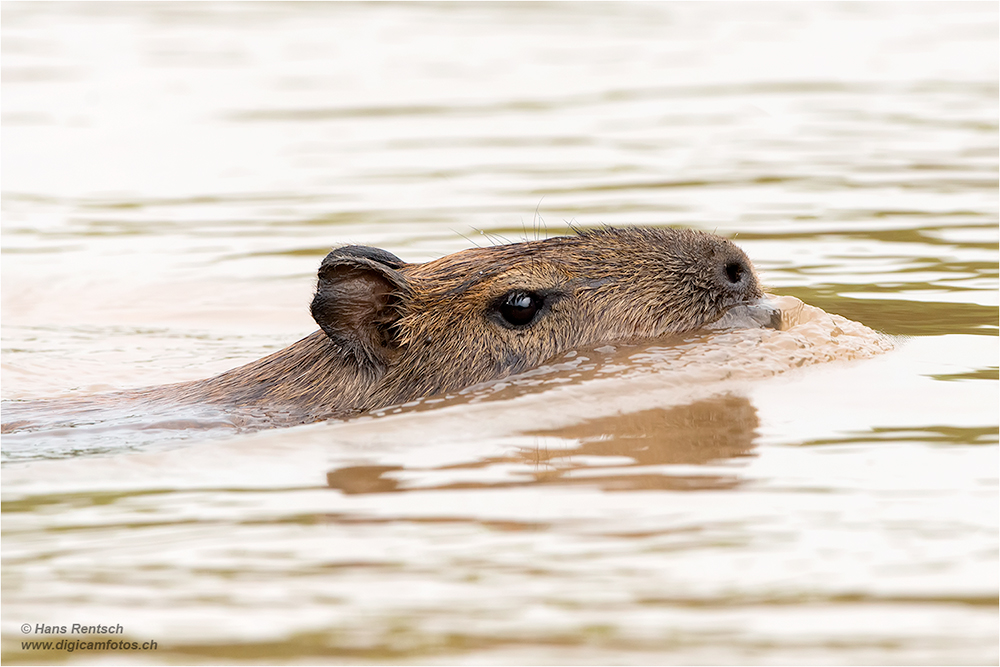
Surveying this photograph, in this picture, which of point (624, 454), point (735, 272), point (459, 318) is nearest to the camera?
point (624, 454)

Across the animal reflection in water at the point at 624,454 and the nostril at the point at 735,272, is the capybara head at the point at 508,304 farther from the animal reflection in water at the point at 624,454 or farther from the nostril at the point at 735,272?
the animal reflection in water at the point at 624,454

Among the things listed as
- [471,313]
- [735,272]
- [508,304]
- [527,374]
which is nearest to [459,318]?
[471,313]

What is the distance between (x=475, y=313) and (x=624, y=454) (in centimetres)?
118

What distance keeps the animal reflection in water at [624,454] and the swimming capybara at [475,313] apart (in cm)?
59

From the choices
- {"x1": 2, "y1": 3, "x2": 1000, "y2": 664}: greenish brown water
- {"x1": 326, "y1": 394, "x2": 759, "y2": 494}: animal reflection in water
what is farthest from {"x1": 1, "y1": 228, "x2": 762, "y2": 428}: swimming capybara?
{"x1": 326, "y1": 394, "x2": 759, "y2": 494}: animal reflection in water

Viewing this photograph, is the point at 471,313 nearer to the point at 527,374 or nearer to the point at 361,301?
the point at 527,374

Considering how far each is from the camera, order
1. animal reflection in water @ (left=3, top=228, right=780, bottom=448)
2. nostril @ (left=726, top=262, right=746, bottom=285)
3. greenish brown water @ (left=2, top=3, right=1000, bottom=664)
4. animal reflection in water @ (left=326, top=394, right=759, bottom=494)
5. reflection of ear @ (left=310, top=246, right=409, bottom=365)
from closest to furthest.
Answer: greenish brown water @ (left=2, top=3, right=1000, bottom=664) < animal reflection in water @ (left=326, top=394, right=759, bottom=494) < reflection of ear @ (left=310, top=246, right=409, bottom=365) < animal reflection in water @ (left=3, top=228, right=780, bottom=448) < nostril @ (left=726, top=262, right=746, bottom=285)

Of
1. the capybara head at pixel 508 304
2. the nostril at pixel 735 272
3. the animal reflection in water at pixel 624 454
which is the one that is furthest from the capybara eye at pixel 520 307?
the nostril at pixel 735 272

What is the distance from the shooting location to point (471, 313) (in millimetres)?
6199

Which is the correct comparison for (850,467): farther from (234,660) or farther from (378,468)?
(234,660)

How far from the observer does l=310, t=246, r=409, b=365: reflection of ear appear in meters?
5.99

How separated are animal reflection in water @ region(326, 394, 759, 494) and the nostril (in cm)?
66

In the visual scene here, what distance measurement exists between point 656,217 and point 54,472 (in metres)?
5.84

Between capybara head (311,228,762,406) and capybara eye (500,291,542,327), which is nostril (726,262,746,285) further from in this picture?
capybara eye (500,291,542,327)
